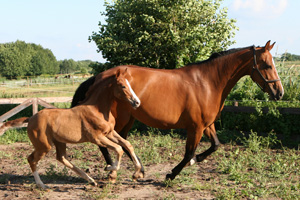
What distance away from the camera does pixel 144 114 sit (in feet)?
15.8

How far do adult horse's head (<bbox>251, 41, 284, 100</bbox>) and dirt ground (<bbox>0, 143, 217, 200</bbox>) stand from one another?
1.75 metres

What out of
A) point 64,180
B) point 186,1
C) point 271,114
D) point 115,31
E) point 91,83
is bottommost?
point 64,180

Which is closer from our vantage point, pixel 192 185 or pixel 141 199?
pixel 141 199

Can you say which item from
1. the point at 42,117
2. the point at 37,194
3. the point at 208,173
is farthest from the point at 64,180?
the point at 208,173

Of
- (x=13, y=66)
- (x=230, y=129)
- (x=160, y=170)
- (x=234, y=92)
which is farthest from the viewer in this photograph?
(x=13, y=66)

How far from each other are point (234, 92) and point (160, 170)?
16.3ft

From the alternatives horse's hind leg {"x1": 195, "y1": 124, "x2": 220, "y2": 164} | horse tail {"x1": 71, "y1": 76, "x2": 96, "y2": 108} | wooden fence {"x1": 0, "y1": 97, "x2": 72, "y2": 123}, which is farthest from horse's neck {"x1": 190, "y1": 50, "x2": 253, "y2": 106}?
wooden fence {"x1": 0, "y1": 97, "x2": 72, "y2": 123}

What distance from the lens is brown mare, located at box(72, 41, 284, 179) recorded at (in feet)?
15.4

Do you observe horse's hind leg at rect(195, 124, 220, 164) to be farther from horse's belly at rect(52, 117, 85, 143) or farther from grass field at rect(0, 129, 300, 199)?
horse's belly at rect(52, 117, 85, 143)

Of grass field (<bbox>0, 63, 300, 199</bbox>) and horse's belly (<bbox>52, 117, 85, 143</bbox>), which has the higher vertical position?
horse's belly (<bbox>52, 117, 85, 143</bbox>)

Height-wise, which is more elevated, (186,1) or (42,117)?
(186,1)

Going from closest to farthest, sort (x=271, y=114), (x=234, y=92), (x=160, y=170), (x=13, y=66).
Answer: (x=160, y=170) < (x=271, y=114) < (x=234, y=92) < (x=13, y=66)

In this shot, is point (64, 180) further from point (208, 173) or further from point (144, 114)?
point (208, 173)

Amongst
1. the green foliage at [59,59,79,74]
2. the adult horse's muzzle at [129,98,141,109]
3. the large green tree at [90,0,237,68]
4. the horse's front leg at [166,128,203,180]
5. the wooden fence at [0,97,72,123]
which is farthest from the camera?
the green foliage at [59,59,79,74]
